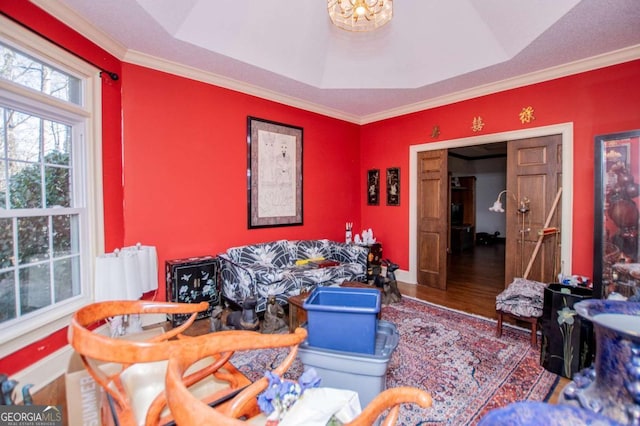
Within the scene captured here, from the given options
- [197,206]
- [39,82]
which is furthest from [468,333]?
[39,82]

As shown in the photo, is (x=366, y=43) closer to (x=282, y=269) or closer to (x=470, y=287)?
(x=282, y=269)

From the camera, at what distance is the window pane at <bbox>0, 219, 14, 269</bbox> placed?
78.2 inches

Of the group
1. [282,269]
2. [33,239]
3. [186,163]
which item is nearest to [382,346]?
[282,269]

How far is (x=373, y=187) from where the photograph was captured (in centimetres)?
538

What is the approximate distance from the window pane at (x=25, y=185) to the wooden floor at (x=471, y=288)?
4.06 metres

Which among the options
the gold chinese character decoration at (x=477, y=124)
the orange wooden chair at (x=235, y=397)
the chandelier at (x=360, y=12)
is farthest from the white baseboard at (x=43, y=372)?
the gold chinese character decoration at (x=477, y=124)

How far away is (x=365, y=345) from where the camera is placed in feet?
4.66

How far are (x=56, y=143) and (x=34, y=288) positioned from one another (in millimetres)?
1177

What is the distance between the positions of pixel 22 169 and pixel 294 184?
2.98 meters

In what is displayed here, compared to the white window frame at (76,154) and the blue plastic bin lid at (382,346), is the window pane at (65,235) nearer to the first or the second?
the white window frame at (76,154)

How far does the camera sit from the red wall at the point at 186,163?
3.09 metres

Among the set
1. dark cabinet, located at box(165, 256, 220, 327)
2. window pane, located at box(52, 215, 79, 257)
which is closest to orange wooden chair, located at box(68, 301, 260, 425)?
window pane, located at box(52, 215, 79, 257)

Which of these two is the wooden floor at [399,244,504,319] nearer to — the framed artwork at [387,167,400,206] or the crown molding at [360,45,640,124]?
the framed artwork at [387,167,400,206]

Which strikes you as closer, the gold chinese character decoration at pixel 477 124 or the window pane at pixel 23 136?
the window pane at pixel 23 136
